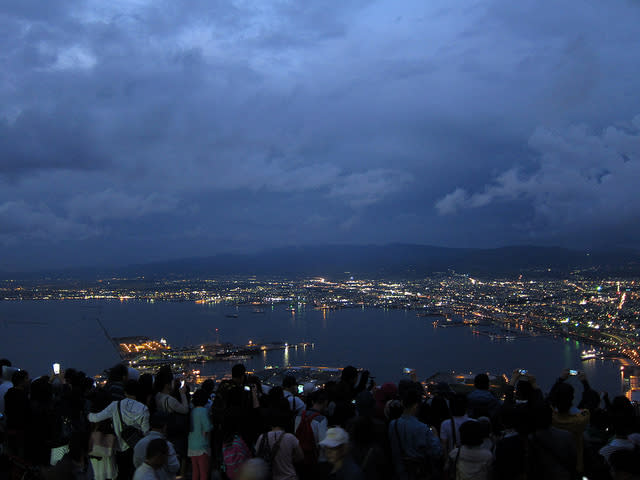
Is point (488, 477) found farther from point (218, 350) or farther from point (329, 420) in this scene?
point (218, 350)

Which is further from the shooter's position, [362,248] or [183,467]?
[362,248]

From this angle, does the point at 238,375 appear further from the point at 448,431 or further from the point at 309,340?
the point at 309,340

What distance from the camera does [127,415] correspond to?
2.42m

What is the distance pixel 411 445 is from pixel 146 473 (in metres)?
1.13

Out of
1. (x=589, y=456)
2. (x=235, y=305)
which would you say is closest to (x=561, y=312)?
(x=235, y=305)

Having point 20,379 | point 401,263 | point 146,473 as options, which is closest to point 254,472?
point 146,473

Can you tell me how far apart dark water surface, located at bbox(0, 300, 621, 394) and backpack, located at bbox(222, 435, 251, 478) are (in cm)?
1490

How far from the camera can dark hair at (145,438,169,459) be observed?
1894 millimetres

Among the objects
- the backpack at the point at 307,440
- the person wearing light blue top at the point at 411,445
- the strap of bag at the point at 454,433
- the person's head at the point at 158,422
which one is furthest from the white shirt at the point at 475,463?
the person's head at the point at 158,422

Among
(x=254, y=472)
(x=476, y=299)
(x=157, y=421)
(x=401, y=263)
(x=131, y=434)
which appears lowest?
(x=476, y=299)

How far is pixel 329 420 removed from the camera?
7.80 ft

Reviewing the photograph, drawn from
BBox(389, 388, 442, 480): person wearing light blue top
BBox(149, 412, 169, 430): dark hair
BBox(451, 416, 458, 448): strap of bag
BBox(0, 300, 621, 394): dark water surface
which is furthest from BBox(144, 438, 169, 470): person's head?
BBox(0, 300, 621, 394): dark water surface

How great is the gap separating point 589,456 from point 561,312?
3513 centimetres

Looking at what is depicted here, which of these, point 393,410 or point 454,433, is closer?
point 454,433
